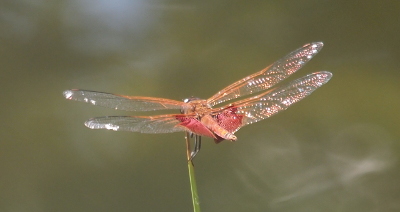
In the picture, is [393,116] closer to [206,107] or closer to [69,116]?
[206,107]

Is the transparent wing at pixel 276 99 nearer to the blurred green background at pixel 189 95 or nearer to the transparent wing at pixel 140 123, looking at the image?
the transparent wing at pixel 140 123

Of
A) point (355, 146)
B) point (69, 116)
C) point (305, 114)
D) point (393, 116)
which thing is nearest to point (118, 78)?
point (69, 116)

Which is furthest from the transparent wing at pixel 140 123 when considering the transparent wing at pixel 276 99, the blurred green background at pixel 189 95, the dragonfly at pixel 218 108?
the blurred green background at pixel 189 95

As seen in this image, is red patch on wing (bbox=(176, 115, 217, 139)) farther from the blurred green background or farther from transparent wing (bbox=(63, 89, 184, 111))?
the blurred green background

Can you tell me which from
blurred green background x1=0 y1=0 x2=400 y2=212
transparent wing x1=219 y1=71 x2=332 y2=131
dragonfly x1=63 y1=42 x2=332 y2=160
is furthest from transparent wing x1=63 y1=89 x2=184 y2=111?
blurred green background x1=0 y1=0 x2=400 y2=212

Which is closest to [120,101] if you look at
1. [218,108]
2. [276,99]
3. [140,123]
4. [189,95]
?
[140,123]
